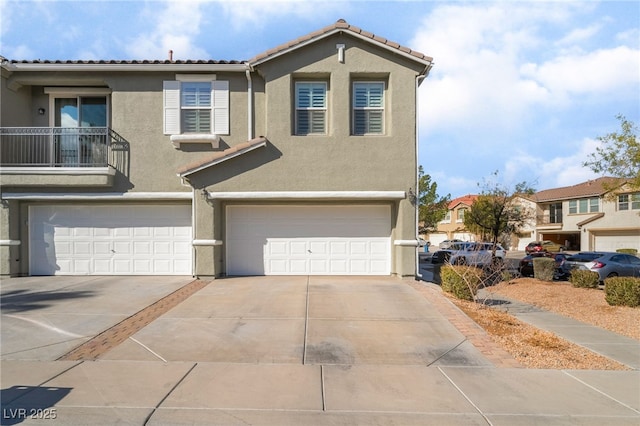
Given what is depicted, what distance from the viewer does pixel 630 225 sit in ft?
111

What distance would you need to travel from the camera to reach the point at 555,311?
9734 millimetres

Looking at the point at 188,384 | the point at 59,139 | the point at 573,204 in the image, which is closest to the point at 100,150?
the point at 59,139

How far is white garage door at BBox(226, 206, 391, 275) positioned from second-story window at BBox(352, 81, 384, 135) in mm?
2445

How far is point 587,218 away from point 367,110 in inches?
1466

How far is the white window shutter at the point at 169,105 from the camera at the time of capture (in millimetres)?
12227

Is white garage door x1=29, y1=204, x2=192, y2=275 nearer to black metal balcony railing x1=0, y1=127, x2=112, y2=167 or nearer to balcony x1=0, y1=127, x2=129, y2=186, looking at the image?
balcony x1=0, y1=127, x2=129, y2=186

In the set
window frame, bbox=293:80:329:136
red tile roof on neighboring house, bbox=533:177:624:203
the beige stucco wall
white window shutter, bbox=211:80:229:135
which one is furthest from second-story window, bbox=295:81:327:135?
red tile roof on neighboring house, bbox=533:177:624:203

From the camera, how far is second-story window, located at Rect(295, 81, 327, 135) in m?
11.9

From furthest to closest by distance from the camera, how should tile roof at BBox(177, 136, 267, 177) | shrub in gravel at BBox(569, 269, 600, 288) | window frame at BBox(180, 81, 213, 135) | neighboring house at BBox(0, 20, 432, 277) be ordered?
1. shrub in gravel at BBox(569, 269, 600, 288)
2. window frame at BBox(180, 81, 213, 135)
3. neighboring house at BBox(0, 20, 432, 277)
4. tile roof at BBox(177, 136, 267, 177)

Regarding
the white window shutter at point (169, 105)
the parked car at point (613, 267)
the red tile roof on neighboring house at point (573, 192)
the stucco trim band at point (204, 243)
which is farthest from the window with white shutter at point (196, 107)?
the red tile roof on neighboring house at point (573, 192)

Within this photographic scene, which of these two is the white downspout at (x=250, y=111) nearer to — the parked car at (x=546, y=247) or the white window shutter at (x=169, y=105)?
the white window shutter at (x=169, y=105)

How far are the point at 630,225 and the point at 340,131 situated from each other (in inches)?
1377

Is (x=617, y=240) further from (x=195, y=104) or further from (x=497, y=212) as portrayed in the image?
(x=195, y=104)

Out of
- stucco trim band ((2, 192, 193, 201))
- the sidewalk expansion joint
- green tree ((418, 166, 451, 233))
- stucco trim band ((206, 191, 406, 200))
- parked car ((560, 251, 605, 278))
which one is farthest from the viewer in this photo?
green tree ((418, 166, 451, 233))
